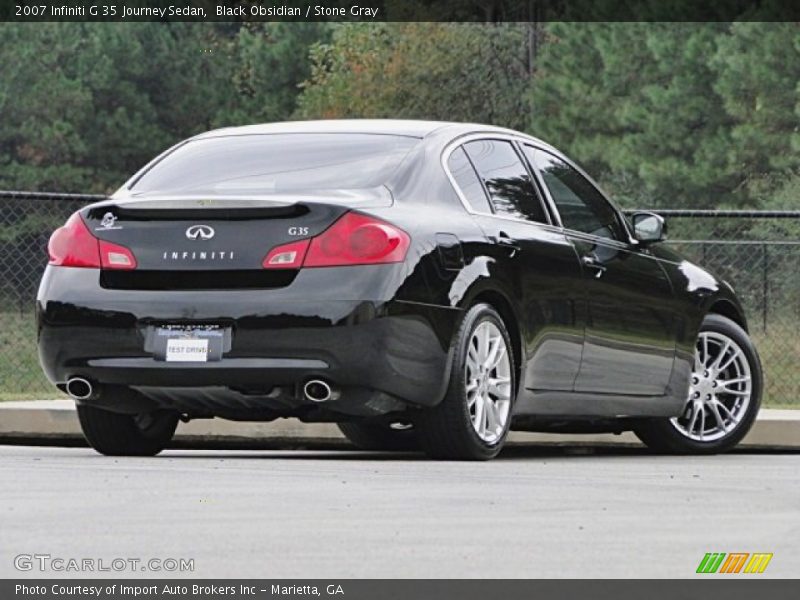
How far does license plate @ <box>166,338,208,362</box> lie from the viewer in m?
10.4

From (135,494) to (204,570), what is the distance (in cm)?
238

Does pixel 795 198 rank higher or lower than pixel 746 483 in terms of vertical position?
lower

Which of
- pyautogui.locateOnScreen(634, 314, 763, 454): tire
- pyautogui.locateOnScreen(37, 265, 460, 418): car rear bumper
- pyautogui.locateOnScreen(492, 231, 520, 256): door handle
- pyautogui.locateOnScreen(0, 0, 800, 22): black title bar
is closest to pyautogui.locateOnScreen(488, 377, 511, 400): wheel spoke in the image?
pyautogui.locateOnScreen(37, 265, 460, 418): car rear bumper

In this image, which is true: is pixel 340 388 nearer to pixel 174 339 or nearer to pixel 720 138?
pixel 174 339

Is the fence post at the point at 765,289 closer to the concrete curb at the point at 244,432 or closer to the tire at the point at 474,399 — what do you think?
the concrete curb at the point at 244,432

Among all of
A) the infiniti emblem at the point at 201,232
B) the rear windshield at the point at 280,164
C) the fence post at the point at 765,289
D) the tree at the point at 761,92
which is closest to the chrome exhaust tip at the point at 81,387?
the infiniti emblem at the point at 201,232

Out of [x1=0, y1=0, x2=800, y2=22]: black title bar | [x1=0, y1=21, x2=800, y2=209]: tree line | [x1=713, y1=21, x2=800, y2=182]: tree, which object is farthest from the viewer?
[x1=0, y1=0, x2=800, y2=22]: black title bar

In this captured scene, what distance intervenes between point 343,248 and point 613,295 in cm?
227

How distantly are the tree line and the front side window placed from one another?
3418 cm

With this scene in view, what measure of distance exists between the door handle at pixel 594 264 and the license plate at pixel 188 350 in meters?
2.36

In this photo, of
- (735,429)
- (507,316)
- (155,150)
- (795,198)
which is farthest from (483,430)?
(155,150)

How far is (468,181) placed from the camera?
11.3m

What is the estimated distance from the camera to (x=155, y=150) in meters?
73.1

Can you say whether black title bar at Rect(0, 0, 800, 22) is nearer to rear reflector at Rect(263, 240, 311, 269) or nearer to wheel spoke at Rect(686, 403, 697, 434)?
wheel spoke at Rect(686, 403, 697, 434)
